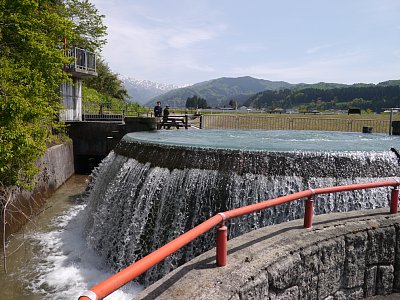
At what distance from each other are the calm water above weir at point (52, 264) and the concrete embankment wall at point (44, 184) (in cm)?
45

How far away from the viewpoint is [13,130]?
9.27 metres

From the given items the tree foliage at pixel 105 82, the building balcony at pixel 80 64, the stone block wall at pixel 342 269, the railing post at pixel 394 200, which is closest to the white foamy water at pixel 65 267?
the stone block wall at pixel 342 269

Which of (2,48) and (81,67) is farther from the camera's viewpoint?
(81,67)

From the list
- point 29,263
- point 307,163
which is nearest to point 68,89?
point 29,263

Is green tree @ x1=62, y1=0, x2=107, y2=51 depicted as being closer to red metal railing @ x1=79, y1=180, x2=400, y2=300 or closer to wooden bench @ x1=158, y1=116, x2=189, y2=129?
wooden bench @ x1=158, y1=116, x2=189, y2=129

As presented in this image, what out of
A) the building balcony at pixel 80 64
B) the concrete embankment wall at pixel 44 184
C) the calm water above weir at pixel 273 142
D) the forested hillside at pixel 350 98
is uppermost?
the forested hillside at pixel 350 98

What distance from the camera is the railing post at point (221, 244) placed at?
10.7 ft

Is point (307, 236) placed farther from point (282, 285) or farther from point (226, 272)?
point (226, 272)

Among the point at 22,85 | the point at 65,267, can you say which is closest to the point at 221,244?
the point at 65,267

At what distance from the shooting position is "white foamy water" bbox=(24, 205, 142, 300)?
7.90m

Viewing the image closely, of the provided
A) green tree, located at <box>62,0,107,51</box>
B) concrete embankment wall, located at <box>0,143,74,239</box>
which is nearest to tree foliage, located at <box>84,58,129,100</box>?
green tree, located at <box>62,0,107,51</box>

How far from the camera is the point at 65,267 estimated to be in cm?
909

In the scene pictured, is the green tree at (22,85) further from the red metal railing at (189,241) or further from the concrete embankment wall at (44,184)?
the red metal railing at (189,241)

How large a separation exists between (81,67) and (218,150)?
16.1 metres
